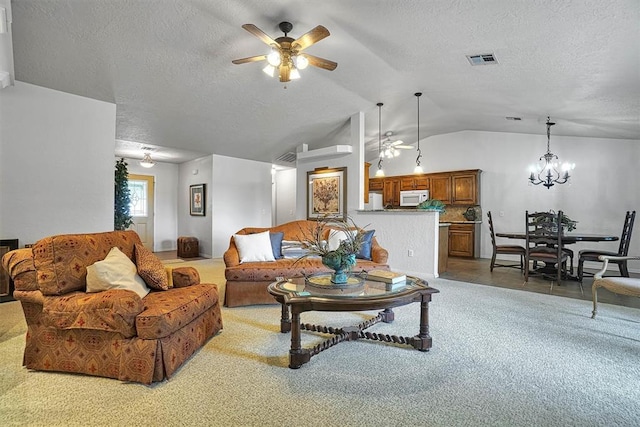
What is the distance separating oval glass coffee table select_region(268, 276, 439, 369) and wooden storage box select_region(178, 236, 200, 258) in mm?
5186

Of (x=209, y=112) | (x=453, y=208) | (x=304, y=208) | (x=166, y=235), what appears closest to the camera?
(x=209, y=112)

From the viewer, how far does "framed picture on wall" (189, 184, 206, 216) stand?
297 inches

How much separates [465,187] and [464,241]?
1.20 meters

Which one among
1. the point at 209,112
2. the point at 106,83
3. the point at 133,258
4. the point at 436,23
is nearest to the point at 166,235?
the point at 209,112

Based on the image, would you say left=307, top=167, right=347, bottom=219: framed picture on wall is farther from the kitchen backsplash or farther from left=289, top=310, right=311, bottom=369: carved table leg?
left=289, top=310, right=311, bottom=369: carved table leg

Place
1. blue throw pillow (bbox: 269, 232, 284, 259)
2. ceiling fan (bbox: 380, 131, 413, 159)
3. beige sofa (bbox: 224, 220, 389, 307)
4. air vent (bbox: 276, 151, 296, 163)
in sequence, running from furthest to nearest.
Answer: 1. air vent (bbox: 276, 151, 296, 163)
2. ceiling fan (bbox: 380, 131, 413, 159)
3. blue throw pillow (bbox: 269, 232, 284, 259)
4. beige sofa (bbox: 224, 220, 389, 307)

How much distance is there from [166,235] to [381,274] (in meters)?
7.21

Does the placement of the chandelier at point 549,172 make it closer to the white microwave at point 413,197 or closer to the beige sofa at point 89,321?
the white microwave at point 413,197

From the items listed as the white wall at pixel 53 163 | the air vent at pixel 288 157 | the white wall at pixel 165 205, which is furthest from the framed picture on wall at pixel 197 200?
the white wall at pixel 53 163

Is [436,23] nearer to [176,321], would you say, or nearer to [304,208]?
[176,321]

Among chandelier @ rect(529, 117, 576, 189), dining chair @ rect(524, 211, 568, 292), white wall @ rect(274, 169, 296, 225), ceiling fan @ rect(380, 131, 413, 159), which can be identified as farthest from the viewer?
white wall @ rect(274, 169, 296, 225)

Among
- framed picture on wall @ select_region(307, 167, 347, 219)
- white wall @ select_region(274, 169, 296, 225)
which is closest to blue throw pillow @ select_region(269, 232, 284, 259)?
framed picture on wall @ select_region(307, 167, 347, 219)

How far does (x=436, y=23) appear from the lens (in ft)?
10.2

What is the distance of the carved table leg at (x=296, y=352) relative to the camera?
7.14ft
